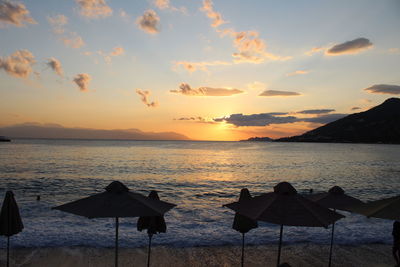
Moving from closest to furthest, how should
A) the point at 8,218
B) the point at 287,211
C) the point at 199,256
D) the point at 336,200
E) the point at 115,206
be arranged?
the point at 287,211 → the point at 115,206 → the point at 8,218 → the point at 336,200 → the point at 199,256

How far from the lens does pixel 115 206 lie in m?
6.51

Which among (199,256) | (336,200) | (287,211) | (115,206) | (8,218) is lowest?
(199,256)

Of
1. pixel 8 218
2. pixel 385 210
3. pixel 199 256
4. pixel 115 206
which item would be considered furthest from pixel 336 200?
pixel 8 218

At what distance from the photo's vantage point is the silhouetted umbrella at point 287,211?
5.88 metres

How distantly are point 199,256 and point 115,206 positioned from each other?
6706 millimetres

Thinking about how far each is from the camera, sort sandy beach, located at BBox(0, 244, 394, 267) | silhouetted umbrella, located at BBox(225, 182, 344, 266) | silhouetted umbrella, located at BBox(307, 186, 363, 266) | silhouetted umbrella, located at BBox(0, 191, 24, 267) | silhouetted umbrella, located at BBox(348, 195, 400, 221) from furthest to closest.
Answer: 1. sandy beach, located at BBox(0, 244, 394, 267)
2. silhouetted umbrella, located at BBox(307, 186, 363, 266)
3. silhouetted umbrella, located at BBox(0, 191, 24, 267)
4. silhouetted umbrella, located at BBox(348, 195, 400, 221)
5. silhouetted umbrella, located at BBox(225, 182, 344, 266)

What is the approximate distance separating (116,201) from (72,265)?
6.05 meters

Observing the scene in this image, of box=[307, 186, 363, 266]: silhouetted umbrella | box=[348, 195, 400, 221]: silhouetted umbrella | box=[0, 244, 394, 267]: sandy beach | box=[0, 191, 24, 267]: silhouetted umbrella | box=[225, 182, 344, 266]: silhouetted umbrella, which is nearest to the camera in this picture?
box=[225, 182, 344, 266]: silhouetted umbrella

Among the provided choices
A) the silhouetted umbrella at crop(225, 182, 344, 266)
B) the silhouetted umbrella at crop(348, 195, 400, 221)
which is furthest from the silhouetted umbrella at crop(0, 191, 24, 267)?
the silhouetted umbrella at crop(348, 195, 400, 221)

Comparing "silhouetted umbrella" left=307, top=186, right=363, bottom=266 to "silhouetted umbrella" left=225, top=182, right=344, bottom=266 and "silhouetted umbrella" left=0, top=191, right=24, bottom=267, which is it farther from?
"silhouetted umbrella" left=0, top=191, right=24, bottom=267

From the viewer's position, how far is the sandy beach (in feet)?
35.9

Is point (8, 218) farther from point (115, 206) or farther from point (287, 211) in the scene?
point (287, 211)

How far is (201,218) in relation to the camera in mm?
18656

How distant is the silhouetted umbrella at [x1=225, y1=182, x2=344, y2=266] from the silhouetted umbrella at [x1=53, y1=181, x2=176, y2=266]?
238cm
